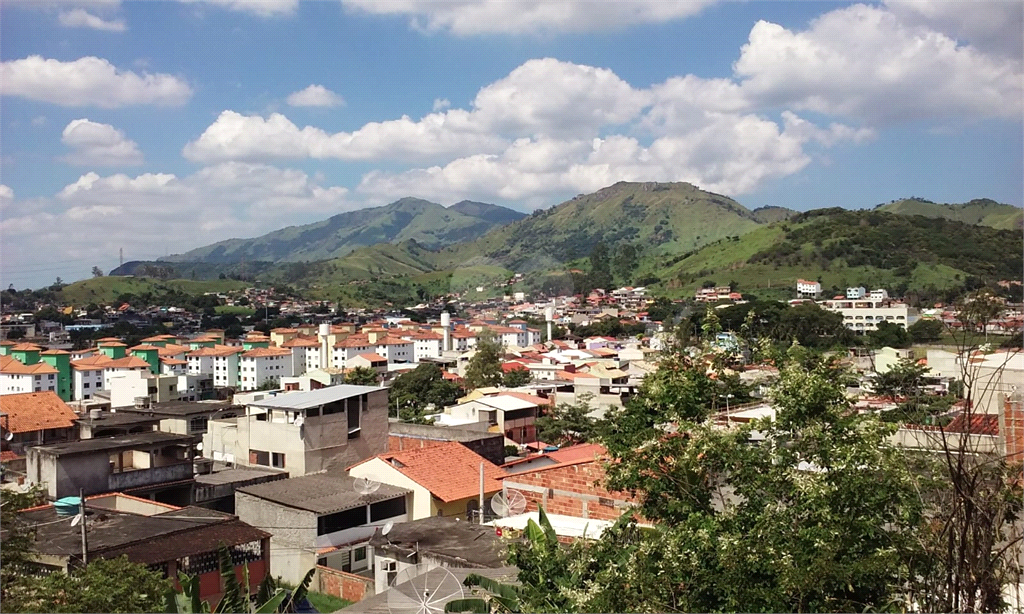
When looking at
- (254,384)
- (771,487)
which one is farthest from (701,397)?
(254,384)

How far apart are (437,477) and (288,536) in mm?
2054

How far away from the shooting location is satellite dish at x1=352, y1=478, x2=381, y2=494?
33.1 ft

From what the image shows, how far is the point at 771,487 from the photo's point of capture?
3557mm

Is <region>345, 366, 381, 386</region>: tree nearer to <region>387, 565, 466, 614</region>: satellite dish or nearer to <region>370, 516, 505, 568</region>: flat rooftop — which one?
<region>370, 516, 505, 568</region>: flat rooftop

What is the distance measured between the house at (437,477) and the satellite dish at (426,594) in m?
4.53

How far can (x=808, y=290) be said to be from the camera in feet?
190

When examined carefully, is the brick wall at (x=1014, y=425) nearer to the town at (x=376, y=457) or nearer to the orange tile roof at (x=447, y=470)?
the town at (x=376, y=457)

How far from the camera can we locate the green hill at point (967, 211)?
97.0 meters

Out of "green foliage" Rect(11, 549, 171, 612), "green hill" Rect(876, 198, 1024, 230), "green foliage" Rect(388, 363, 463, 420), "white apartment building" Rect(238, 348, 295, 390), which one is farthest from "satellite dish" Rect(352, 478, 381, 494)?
"green hill" Rect(876, 198, 1024, 230)

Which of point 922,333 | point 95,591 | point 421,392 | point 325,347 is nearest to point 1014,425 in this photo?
point 95,591

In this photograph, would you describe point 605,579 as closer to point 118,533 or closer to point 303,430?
point 118,533

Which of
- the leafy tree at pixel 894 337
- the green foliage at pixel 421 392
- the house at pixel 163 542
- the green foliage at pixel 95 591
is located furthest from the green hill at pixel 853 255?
the green foliage at pixel 95 591

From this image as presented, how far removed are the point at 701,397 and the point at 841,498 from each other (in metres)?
0.85

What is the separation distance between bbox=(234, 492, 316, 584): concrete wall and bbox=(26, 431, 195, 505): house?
2.24m
